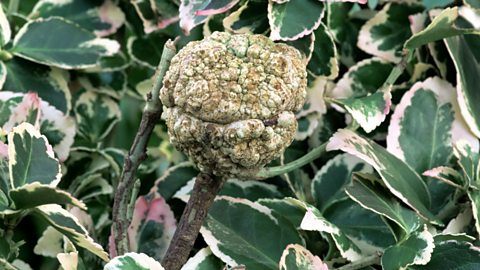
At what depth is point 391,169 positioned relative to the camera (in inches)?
24.9

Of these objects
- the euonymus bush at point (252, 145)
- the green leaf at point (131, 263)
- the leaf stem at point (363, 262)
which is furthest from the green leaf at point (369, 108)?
the green leaf at point (131, 263)

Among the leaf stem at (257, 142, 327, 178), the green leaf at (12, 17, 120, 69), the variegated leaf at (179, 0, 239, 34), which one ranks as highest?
the variegated leaf at (179, 0, 239, 34)

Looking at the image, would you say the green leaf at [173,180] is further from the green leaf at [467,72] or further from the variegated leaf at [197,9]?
the green leaf at [467,72]

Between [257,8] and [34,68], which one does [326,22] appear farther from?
[34,68]

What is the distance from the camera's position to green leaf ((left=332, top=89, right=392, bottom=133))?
1.99 ft

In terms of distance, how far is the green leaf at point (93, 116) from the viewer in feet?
2.71

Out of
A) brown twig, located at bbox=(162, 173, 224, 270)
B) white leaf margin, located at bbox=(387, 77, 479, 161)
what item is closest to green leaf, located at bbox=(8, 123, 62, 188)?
brown twig, located at bbox=(162, 173, 224, 270)

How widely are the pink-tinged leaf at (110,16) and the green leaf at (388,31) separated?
0.28 m

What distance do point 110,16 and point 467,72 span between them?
400 millimetres

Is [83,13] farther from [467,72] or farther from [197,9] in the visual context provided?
[467,72]

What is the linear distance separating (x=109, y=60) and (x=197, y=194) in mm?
321

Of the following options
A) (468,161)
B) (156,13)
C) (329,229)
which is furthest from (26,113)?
(468,161)

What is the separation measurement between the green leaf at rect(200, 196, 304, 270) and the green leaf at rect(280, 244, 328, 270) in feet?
0.17

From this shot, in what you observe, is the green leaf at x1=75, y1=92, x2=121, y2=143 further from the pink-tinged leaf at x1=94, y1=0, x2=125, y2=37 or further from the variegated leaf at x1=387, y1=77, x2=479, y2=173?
the variegated leaf at x1=387, y1=77, x2=479, y2=173
